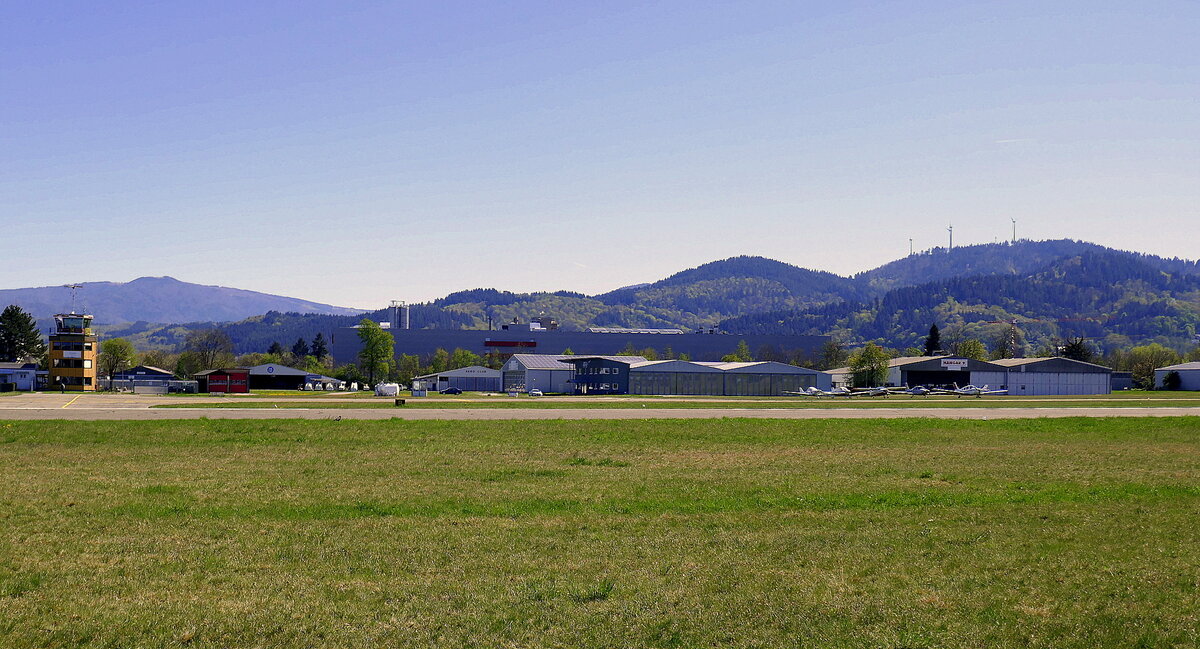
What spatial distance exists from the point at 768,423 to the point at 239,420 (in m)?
25.4

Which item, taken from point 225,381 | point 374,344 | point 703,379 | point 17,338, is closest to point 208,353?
point 17,338

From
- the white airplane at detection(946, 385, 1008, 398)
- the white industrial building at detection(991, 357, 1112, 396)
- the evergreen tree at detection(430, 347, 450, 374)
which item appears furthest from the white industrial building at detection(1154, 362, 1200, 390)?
the evergreen tree at detection(430, 347, 450, 374)

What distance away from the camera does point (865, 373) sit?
134m

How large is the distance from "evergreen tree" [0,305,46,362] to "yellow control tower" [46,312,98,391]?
29186mm

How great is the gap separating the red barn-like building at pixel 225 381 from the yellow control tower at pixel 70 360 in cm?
1887

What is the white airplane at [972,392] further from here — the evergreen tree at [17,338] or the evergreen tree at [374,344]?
the evergreen tree at [17,338]

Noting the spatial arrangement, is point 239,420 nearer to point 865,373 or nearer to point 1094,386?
point 865,373

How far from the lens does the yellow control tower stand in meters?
122

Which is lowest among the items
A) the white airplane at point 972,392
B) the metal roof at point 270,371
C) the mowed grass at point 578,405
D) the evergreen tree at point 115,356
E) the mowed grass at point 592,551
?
the white airplane at point 972,392

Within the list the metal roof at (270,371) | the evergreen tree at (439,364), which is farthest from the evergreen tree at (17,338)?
the evergreen tree at (439,364)

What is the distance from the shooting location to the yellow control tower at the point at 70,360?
401 ft

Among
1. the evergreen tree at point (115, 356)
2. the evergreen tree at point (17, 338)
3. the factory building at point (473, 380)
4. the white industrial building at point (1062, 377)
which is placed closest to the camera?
the white industrial building at point (1062, 377)

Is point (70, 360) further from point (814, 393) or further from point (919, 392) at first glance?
point (919, 392)

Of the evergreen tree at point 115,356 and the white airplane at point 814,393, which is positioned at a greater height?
the evergreen tree at point 115,356
